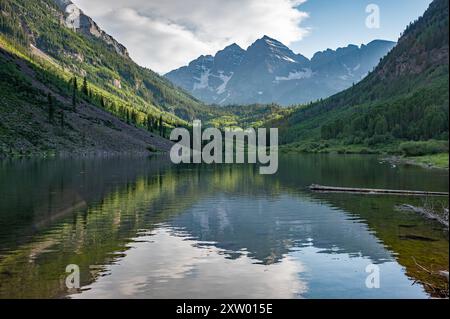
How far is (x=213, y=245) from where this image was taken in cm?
3841

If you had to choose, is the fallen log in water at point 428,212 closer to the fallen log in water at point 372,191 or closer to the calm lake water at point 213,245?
the calm lake water at point 213,245

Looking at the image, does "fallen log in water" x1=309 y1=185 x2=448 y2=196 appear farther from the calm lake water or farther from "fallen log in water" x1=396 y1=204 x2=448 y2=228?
"fallen log in water" x1=396 y1=204 x2=448 y2=228

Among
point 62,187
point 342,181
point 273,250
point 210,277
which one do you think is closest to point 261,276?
point 210,277

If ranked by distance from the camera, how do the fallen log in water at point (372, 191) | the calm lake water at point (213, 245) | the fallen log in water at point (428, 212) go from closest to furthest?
the calm lake water at point (213, 245) → the fallen log in water at point (428, 212) → the fallen log in water at point (372, 191)

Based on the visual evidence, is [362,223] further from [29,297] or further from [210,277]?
[29,297]

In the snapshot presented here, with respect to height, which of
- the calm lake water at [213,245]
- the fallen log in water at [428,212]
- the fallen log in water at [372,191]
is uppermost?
the fallen log in water at [372,191]

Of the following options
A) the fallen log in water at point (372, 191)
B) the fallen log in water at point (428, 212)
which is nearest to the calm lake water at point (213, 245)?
the fallen log in water at point (428, 212)

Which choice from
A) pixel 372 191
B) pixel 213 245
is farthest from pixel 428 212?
pixel 213 245

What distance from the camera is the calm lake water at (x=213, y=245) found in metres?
26.6

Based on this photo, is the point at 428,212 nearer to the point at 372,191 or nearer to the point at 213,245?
the point at 372,191

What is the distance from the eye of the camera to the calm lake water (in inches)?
1048

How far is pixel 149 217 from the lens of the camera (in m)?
51.5

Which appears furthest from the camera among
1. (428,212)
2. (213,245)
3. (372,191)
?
(372,191)

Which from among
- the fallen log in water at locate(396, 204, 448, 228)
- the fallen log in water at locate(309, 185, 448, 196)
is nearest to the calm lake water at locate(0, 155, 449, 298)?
the fallen log in water at locate(396, 204, 448, 228)
